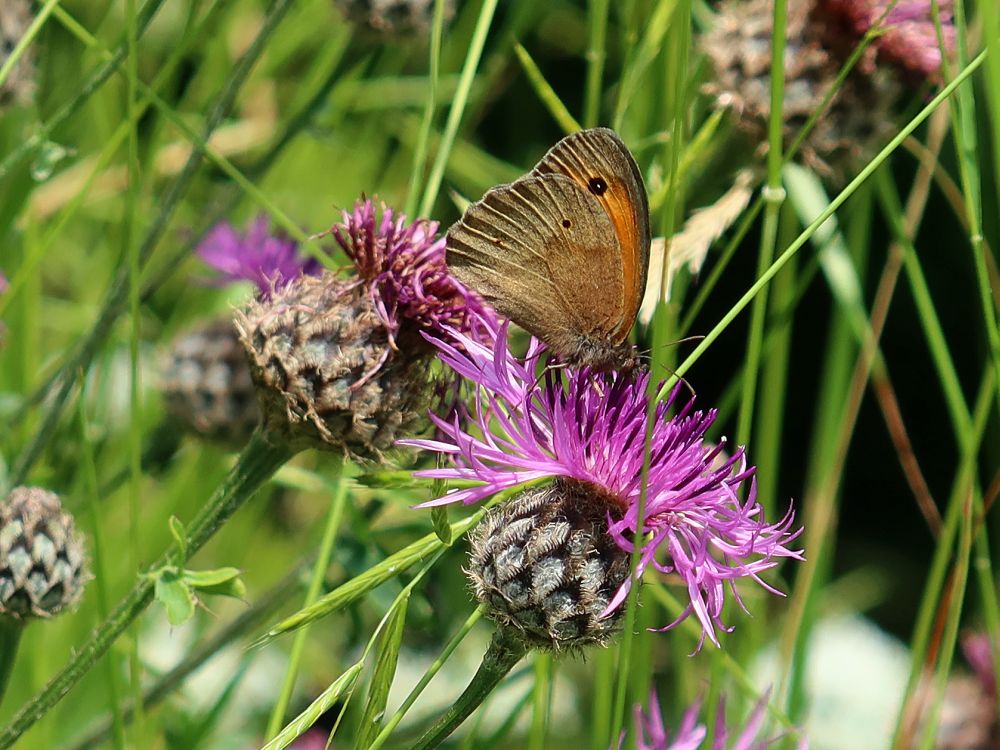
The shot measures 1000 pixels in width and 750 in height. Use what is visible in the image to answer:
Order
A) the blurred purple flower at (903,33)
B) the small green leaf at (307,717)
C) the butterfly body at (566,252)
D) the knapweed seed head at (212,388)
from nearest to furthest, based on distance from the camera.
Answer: the small green leaf at (307,717)
the butterfly body at (566,252)
the blurred purple flower at (903,33)
the knapweed seed head at (212,388)

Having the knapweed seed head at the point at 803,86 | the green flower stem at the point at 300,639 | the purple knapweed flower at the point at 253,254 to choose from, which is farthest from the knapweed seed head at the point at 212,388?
the knapweed seed head at the point at 803,86

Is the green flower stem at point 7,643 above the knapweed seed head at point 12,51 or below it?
below

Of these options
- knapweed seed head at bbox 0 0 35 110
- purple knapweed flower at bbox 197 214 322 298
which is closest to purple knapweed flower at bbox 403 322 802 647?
purple knapweed flower at bbox 197 214 322 298

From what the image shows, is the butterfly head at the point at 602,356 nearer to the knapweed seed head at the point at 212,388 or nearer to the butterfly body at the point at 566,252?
the butterfly body at the point at 566,252

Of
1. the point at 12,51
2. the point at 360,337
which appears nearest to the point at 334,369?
the point at 360,337

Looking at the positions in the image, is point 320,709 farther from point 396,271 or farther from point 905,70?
point 905,70

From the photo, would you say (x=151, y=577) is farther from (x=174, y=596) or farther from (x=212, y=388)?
(x=212, y=388)

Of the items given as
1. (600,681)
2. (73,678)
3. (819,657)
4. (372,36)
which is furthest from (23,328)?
(819,657)
